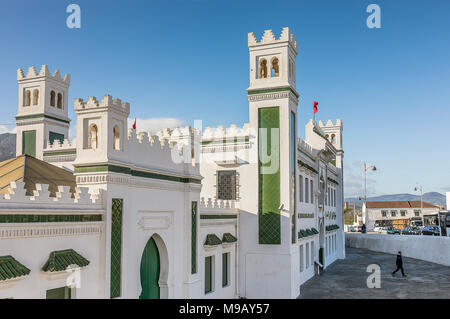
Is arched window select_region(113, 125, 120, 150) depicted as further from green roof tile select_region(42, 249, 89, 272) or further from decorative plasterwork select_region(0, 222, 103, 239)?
green roof tile select_region(42, 249, 89, 272)

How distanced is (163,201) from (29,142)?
12746 millimetres

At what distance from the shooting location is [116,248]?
11836 mm

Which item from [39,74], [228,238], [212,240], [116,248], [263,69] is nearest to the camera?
[116,248]

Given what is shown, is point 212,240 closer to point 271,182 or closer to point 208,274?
point 208,274

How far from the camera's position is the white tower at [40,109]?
22.9 meters

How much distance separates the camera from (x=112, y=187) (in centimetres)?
1181

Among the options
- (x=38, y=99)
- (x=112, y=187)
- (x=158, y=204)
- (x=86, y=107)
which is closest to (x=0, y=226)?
(x=112, y=187)

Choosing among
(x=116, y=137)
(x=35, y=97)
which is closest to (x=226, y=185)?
(x=116, y=137)

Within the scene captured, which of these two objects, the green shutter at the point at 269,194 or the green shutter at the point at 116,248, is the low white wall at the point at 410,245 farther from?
the green shutter at the point at 116,248

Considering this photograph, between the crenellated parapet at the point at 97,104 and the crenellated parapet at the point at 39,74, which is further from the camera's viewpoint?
the crenellated parapet at the point at 39,74

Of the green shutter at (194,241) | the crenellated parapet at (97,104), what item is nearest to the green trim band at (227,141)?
the green shutter at (194,241)

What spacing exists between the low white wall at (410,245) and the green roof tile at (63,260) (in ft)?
101

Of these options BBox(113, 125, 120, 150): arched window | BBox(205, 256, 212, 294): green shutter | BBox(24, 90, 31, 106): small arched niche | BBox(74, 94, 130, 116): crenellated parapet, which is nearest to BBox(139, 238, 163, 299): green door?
BBox(205, 256, 212, 294): green shutter

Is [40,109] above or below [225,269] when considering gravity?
above
